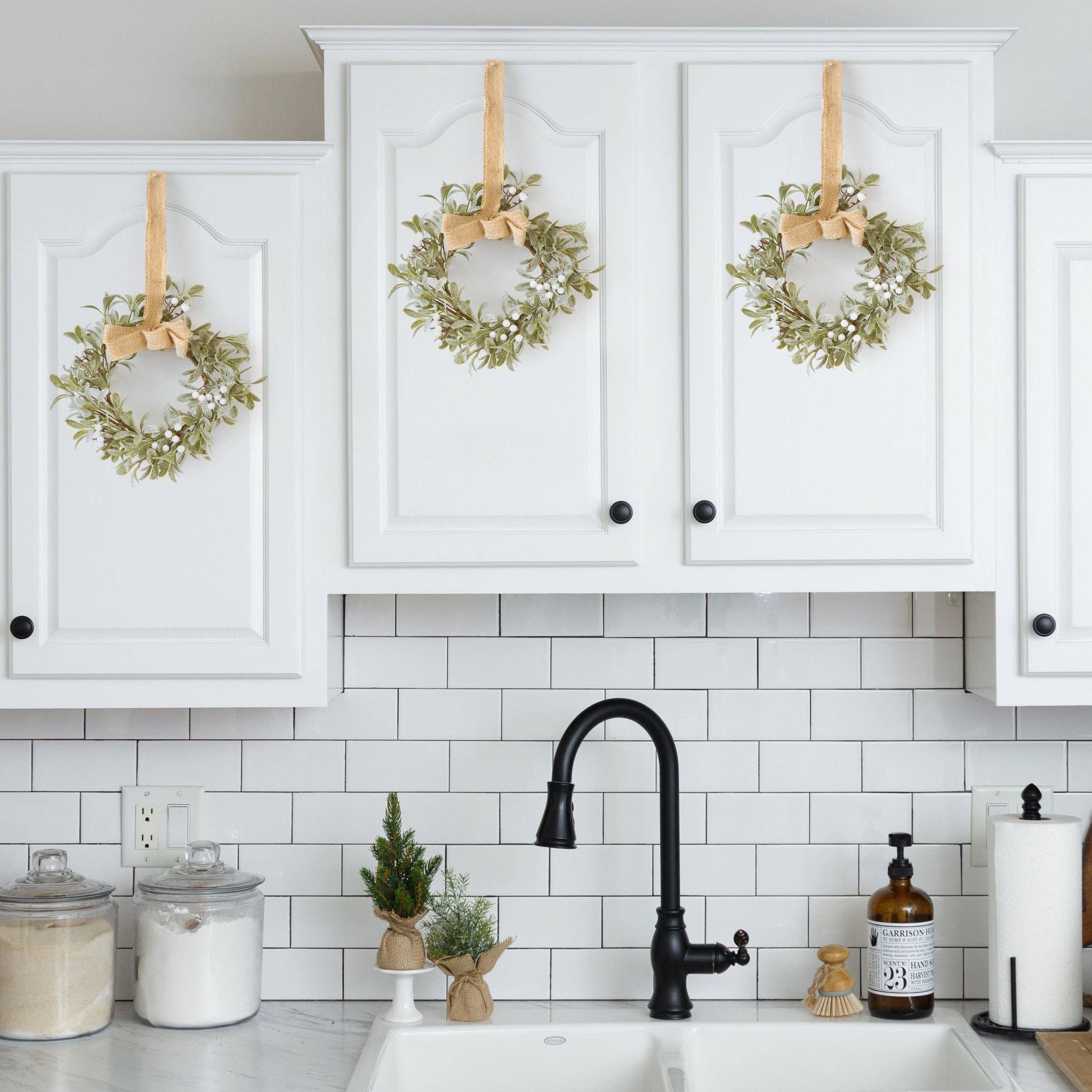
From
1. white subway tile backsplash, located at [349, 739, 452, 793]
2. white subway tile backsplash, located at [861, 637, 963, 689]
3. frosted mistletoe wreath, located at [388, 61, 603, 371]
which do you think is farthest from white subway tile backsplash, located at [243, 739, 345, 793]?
white subway tile backsplash, located at [861, 637, 963, 689]

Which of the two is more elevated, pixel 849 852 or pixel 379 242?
pixel 379 242

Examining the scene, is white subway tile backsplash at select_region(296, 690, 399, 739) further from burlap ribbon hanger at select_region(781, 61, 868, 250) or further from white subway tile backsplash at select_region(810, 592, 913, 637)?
burlap ribbon hanger at select_region(781, 61, 868, 250)

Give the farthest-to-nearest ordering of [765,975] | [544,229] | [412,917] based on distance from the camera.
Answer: [765,975] → [412,917] → [544,229]

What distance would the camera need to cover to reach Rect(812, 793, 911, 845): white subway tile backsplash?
179 cm

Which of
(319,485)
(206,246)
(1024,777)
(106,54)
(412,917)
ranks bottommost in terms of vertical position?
(412,917)

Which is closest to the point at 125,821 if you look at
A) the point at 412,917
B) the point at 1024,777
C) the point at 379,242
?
the point at 412,917

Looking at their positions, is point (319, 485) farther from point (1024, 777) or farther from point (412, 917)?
point (1024, 777)

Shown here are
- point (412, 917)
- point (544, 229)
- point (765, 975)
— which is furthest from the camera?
point (765, 975)

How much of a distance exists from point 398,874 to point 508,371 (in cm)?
74

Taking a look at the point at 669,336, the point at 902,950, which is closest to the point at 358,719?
the point at 669,336

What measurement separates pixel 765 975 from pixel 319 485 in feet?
3.37

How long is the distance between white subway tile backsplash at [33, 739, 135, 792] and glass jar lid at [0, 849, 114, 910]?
0.16m

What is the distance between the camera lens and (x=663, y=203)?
152cm

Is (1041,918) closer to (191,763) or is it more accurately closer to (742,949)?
(742,949)
